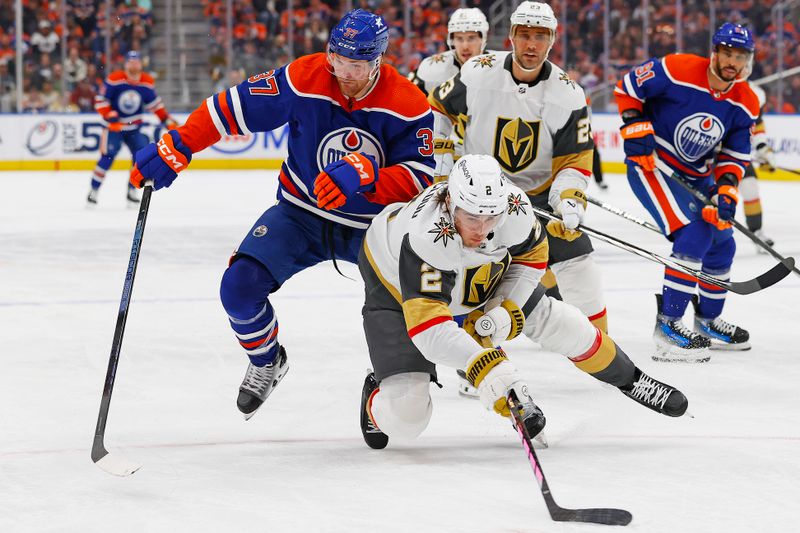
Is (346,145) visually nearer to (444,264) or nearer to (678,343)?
(444,264)

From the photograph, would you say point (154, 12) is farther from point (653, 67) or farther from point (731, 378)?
point (731, 378)

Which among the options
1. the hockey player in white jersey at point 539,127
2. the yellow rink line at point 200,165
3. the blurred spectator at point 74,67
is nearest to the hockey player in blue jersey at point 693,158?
the hockey player in white jersey at point 539,127

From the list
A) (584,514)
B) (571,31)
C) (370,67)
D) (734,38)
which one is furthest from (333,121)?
(571,31)

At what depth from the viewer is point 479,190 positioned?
8.92 ft

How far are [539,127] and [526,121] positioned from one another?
0.05 metres

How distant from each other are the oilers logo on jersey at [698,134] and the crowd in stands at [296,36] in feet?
27.4

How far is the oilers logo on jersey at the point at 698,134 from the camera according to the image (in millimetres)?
4590

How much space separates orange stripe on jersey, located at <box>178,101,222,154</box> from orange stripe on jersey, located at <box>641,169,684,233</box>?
1.97 metres

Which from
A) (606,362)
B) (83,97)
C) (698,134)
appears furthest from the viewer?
(83,97)

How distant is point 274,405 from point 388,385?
2.38 feet

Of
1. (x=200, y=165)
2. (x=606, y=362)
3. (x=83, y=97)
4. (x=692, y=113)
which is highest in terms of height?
(x=692, y=113)

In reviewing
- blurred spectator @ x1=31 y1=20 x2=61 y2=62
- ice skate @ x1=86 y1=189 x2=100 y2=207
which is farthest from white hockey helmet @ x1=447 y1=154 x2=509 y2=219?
blurred spectator @ x1=31 y1=20 x2=61 y2=62

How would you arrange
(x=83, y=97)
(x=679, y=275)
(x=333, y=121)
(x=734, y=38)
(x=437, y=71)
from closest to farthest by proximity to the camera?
1. (x=333, y=121)
2. (x=734, y=38)
3. (x=679, y=275)
4. (x=437, y=71)
5. (x=83, y=97)

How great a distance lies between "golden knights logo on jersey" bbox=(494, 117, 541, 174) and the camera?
13.1ft
